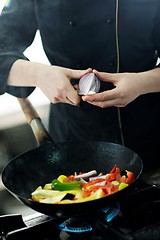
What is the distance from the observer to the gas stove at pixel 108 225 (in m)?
0.90

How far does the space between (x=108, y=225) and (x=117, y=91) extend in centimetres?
37

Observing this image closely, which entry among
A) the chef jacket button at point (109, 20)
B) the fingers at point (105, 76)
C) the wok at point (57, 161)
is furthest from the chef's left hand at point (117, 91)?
the chef jacket button at point (109, 20)

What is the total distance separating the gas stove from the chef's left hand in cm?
25

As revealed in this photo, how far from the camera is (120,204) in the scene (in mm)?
1000

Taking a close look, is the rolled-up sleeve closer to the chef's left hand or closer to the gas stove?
the chef's left hand

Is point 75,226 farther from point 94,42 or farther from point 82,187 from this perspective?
point 94,42

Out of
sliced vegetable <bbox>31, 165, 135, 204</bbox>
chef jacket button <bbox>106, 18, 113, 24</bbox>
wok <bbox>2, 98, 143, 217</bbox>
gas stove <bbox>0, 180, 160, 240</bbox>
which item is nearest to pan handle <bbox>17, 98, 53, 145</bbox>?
wok <bbox>2, 98, 143, 217</bbox>

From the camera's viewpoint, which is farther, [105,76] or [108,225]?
[105,76]

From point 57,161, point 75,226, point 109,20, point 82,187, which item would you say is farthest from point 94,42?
point 75,226

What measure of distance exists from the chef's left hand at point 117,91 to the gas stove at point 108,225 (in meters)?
0.25

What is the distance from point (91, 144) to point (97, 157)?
4 centimetres

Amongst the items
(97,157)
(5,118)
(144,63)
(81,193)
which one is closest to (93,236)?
(81,193)

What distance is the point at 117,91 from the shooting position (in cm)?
110

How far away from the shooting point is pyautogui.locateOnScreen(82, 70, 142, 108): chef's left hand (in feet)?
3.52
